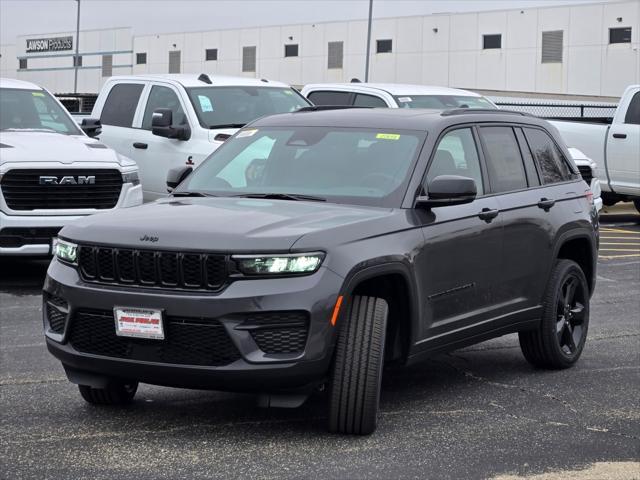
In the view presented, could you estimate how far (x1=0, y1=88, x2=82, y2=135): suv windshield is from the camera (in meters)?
13.4

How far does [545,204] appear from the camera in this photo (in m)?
8.01

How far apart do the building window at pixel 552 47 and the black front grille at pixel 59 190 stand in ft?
168

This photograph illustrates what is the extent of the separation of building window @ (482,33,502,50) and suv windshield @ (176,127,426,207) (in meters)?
57.3

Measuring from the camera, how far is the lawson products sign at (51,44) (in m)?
92.4

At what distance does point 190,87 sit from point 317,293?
924 centimetres

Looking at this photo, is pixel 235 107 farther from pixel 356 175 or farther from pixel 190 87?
pixel 356 175

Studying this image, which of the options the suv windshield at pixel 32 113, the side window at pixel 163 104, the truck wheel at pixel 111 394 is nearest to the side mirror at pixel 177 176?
the truck wheel at pixel 111 394

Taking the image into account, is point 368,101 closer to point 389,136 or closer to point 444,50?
point 389,136

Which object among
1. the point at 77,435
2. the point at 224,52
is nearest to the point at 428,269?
the point at 77,435

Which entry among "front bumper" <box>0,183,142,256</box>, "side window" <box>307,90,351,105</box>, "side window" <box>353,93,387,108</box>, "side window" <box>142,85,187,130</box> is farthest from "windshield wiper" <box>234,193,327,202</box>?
"side window" <box>307,90,351,105</box>

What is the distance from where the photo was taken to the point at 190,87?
48.3 ft

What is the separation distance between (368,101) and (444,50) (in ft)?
166

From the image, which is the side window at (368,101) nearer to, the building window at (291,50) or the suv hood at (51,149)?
the suv hood at (51,149)

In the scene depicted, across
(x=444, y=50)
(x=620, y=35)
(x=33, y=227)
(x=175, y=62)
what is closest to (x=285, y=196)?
(x=33, y=227)
